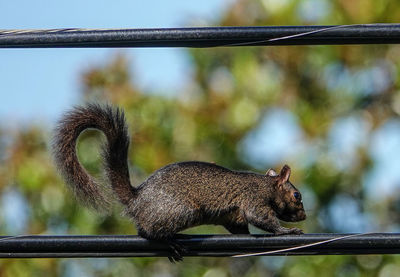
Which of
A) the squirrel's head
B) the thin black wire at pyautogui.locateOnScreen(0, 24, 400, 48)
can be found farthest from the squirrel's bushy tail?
the squirrel's head

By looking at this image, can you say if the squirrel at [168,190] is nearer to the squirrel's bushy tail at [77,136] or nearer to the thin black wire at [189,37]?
the squirrel's bushy tail at [77,136]

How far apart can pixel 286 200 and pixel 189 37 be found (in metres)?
2.41

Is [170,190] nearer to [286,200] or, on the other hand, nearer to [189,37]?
[286,200]

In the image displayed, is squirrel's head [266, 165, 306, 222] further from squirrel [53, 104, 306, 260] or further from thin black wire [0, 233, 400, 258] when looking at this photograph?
thin black wire [0, 233, 400, 258]

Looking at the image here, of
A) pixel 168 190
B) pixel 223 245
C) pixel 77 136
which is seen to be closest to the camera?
pixel 223 245

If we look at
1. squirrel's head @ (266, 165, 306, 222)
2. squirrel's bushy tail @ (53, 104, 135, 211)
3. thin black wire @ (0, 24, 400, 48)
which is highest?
thin black wire @ (0, 24, 400, 48)

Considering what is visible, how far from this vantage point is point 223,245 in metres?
4.32

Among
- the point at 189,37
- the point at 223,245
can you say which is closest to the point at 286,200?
the point at 223,245

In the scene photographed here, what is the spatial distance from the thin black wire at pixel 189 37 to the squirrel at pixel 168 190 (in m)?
1.09

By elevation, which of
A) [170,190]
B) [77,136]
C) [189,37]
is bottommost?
[170,190]

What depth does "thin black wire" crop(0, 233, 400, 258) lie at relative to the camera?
4180 mm

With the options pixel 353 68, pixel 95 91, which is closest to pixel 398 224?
pixel 353 68

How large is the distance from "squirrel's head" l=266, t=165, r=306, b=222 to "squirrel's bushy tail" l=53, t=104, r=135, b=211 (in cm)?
134

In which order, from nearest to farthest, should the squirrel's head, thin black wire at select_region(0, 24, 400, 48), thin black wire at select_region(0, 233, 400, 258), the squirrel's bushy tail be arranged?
thin black wire at select_region(0, 233, 400, 258) < thin black wire at select_region(0, 24, 400, 48) < the squirrel's bushy tail < the squirrel's head
